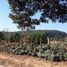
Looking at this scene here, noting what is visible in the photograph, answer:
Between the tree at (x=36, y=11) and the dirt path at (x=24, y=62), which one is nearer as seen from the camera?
the dirt path at (x=24, y=62)

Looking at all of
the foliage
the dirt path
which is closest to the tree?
the foliage

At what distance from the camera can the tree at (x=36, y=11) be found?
21.7 meters

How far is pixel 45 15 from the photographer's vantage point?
2281 cm

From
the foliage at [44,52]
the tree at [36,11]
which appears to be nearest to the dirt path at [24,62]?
the foliage at [44,52]

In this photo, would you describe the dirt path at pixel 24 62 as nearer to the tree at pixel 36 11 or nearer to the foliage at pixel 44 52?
the foliage at pixel 44 52

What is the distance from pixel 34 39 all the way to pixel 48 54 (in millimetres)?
9851

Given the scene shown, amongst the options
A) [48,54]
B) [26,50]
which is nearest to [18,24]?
[26,50]

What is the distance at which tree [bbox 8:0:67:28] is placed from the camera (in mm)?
21719

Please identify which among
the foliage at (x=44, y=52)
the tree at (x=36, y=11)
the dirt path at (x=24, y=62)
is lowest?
the dirt path at (x=24, y=62)

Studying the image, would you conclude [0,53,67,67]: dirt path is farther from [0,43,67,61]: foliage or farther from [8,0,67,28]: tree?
[8,0,67,28]: tree

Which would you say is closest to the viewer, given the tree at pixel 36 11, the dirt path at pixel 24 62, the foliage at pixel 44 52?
the dirt path at pixel 24 62

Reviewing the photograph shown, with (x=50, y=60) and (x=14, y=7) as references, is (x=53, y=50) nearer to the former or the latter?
(x=50, y=60)

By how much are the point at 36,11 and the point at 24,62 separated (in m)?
8.17

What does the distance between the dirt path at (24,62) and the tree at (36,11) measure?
6.36 metres
